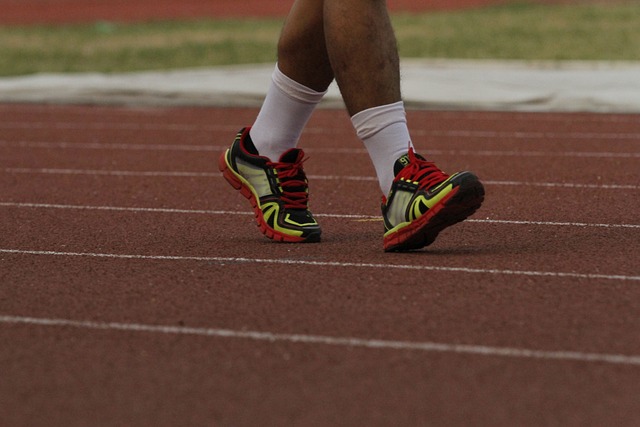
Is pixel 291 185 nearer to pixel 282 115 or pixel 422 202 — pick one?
pixel 282 115

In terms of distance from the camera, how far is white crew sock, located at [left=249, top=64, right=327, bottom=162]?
149 inches

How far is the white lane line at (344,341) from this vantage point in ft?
8.23

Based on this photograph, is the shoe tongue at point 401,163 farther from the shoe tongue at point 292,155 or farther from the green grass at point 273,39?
the green grass at point 273,39

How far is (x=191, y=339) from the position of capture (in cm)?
269

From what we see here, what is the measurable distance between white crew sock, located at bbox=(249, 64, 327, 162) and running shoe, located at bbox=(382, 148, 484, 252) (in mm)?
417

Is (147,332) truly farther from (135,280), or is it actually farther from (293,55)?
(293,55)

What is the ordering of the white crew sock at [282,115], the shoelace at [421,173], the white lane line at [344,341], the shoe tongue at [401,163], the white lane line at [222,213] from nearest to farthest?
the white lane line at [344,341] → the shoelace at [421,173] → the shoe tongue at [401,163] → the white crew sock at [282,115] → the white lane line at [222,213]

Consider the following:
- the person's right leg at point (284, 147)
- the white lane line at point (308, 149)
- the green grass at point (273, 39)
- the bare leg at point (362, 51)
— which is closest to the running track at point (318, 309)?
the person's right leg at point (284, 147)

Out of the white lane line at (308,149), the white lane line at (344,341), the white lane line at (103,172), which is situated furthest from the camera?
the white lane line at (308,149)

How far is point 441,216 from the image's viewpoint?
334cm

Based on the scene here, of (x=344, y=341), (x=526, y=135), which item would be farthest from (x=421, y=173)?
(x=526, y=135)

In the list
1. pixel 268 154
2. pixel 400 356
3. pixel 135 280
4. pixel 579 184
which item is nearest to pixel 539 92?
pixel 579 184

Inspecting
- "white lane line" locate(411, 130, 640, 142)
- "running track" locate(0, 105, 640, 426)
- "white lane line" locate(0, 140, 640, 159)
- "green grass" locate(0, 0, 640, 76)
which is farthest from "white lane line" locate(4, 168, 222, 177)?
"green grass" locate(0, 0, 640, 76)

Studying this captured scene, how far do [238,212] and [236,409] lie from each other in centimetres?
229
